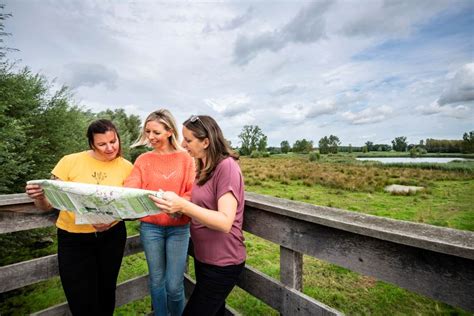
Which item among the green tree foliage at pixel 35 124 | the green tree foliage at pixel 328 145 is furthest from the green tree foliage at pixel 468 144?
the green tree foliage at pixel 35 124

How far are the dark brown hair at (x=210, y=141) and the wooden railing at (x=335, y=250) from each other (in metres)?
0.42

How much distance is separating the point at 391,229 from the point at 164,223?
1.63m

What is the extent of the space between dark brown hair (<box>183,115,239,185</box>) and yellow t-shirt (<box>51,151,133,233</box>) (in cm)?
91

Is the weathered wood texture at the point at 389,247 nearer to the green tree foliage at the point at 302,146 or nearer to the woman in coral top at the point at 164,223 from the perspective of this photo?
the woman in coral top at the point at 164,223

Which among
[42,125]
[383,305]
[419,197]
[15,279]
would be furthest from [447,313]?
[419,197]

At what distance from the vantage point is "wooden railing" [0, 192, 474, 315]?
1.06m

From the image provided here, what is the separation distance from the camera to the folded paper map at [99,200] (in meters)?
1.56

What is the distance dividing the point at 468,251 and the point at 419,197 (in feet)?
58.3

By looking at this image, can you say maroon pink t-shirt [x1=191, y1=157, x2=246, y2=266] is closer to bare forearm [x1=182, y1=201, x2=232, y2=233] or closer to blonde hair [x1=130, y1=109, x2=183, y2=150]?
bare forearm [x1=182, y1=201, x2=232, y2=233]

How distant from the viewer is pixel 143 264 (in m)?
5.96

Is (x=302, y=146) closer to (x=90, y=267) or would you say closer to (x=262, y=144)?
(x=262, y=144)

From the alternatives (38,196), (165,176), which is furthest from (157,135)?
(38,196)

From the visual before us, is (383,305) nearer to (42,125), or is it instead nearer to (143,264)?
(143,264)

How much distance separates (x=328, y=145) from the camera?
98750 millimetres
